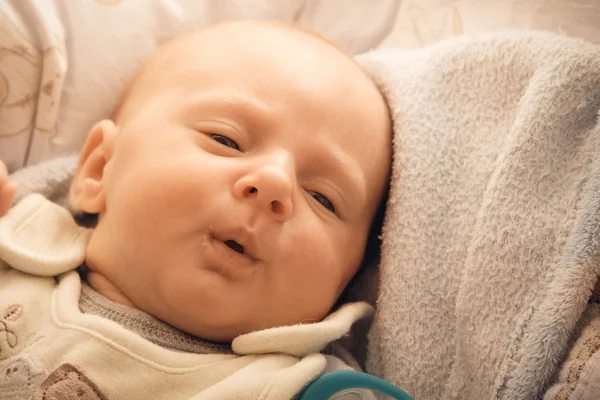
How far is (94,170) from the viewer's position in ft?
Answer: 3.14

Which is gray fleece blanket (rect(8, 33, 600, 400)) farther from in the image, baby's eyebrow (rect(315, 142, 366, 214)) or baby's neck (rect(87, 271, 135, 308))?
baby's neck (rect(87, 271, 135, 308))

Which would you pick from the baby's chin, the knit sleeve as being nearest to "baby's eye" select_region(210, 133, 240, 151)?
the baby's chin

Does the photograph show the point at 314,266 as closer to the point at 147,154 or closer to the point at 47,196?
the point at 147,154

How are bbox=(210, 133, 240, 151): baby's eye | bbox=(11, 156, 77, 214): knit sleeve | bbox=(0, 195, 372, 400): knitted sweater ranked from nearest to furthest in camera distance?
bbox=(0, 195, 372, 400): knitted sweater
bbox=(210, 133, 240, 151): baby's eye
bbox=(11, 156, 77, 214): knit sleeve

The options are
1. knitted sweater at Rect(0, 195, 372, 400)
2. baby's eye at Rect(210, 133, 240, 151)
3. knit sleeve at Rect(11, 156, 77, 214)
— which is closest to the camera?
knitted sweater at Rect(0, 195, 372, 400)

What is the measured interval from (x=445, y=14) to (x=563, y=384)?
80 cm

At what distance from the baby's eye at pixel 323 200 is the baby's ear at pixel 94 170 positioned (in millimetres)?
312

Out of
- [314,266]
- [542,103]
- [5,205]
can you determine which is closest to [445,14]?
[542,103]

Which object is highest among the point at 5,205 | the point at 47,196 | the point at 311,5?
the point at 311,5

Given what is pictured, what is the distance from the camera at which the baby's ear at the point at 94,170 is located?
35.7 inches

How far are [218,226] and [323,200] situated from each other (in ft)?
0.63

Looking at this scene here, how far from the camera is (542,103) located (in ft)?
2.78

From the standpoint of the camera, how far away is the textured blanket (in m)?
0.77

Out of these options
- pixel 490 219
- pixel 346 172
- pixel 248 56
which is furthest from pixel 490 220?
pixel 248 56
